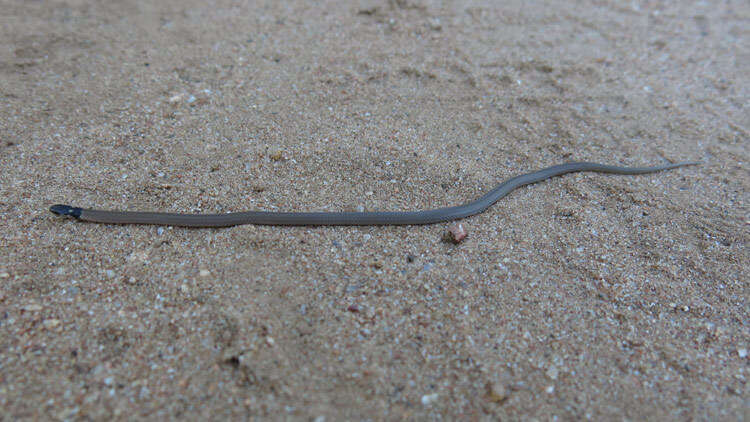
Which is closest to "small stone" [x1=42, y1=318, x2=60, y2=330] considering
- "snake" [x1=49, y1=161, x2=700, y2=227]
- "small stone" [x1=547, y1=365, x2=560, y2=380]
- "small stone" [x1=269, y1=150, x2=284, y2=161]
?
"snake" [x1=49, y1=161, x2=700, y2=227]

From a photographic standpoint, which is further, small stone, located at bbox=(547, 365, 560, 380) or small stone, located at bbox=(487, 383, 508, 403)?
small stone, located at bbox=(547, 365, 560, 380)

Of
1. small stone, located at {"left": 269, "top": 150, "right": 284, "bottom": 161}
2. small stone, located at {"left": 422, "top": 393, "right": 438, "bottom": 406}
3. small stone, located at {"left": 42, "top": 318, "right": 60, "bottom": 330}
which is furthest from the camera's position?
small stone, located at {"left": 269, "top": 150, "right": 284, "bottom": 161}

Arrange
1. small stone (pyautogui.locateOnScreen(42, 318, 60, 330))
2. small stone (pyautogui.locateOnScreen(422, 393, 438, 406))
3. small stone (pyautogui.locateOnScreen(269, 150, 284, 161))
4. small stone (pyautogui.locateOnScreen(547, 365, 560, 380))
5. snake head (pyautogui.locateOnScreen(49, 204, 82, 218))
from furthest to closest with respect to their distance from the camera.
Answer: small stone (pyautogui.locateOnScreen(269, 150, 284, 161))
snake head (pyautogui.locateOnScreen(49, 204, 82, 218))
small stone (pyautogui.locateOnScreen(42, 318, 60, 330))
small stone (pyautogui.locateOnScreen(547, 365, 560, 380))
small stone (pyautogui.locateOnScreen(422, 393, 438, 406))

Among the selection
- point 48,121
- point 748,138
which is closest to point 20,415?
point 48,121

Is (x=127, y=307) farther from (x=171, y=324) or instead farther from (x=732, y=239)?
(x=732, y=239)

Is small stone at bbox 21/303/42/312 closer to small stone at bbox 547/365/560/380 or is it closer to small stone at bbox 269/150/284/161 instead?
small stone at bbox 269/150/284/161

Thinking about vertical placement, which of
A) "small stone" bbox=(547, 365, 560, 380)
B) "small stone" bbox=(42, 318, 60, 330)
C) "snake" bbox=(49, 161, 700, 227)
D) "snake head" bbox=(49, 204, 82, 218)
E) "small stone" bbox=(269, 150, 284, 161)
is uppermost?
"small stone" bbox=(269, 150, 284, 161)
